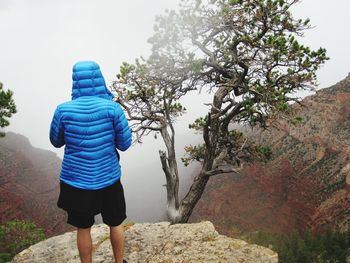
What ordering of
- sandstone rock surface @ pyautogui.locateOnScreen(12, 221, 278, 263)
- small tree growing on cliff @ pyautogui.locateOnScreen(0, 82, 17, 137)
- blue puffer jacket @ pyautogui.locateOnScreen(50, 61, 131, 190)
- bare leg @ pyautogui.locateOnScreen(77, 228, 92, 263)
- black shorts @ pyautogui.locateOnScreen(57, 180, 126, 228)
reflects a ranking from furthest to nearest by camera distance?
small tree growing on cliff @ pyautogui.locateOnScreen(0, 82, 17, 137) → sandstone rock surface @ pyautogui.locateOnScreen(12, 221, 278, 263) → bare leg @ pyautogui.locateOnScreen(77, 228, 92, 263) → black shorts @ pyautogui.locateOnScreen(57, 180, 126, 228) → blue puffer jacket @ pyautogui.locateOnScreen(50, 61, 131, 190)

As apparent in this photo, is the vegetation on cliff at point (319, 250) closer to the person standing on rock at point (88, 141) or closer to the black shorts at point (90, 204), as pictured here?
the black shorts at point (90, 204)

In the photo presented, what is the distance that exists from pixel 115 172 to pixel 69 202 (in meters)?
0.62

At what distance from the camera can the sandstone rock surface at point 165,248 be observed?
6.23 metres

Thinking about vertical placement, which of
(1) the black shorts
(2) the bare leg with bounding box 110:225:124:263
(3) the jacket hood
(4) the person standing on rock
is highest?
(3) the jacket hood

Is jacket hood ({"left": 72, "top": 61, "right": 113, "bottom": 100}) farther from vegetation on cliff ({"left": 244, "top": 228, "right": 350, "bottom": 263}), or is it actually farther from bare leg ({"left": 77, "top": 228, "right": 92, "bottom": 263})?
vegetation on cliff ({"left": 244, "top": 228, "right": 350, "bottom": 263})

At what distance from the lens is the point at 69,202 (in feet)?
13.6

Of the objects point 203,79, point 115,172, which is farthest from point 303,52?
point 115,172

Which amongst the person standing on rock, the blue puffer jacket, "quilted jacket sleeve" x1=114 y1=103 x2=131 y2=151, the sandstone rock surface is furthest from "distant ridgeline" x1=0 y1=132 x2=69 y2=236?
"quilted jacket sleeve" x1=114 y1=103 x2=131 y2=151

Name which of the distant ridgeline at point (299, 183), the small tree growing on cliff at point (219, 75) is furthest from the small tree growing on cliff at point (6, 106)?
the distant ridgeline at point (299, 183)

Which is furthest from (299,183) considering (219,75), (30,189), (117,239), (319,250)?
(30,189)

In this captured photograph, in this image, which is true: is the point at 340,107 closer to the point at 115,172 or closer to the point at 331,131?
the point at 331,131

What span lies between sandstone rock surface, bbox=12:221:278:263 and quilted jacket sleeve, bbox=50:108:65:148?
3117 mm

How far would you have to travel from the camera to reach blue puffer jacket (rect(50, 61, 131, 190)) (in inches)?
156

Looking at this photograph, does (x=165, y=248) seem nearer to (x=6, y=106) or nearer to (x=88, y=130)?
(x=88, y=130)
